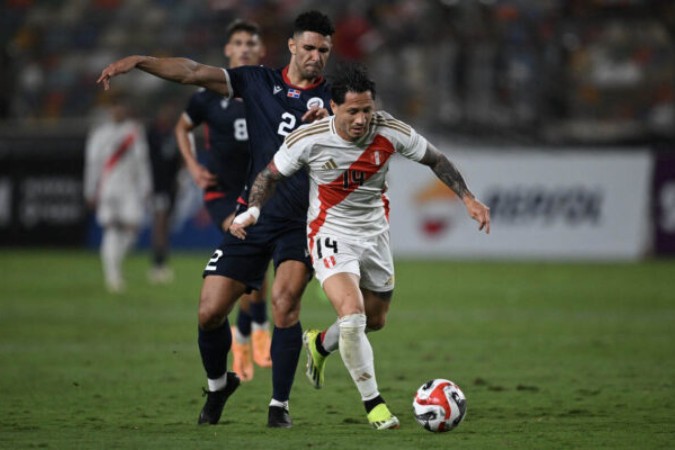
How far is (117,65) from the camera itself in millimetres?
7168

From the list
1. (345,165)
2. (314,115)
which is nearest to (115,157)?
(314,115)

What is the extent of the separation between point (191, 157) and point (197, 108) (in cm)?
50

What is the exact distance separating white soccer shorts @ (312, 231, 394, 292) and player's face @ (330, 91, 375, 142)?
67cm

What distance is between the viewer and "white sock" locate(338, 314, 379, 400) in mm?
7078

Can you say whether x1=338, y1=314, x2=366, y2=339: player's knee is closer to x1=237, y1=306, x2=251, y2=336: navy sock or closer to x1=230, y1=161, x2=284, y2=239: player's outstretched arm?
x1=230, y1=161, x2=284, y2=239: player's outstretched arm

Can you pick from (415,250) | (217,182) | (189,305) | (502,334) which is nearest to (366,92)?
(217,182)

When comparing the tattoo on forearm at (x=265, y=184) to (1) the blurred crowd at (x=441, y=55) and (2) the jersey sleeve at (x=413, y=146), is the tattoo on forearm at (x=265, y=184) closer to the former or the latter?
(2) the jersey sleeve at (x=413, y=146)

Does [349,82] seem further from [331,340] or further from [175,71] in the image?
[331,340]

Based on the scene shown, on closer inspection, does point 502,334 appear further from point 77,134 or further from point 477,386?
point 77,134

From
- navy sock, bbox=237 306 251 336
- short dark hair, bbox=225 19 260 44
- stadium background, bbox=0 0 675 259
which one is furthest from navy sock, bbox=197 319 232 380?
stadium background, bbox=0 0 675 259

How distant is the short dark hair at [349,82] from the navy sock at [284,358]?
146 cm

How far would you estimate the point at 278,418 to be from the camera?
727 centimetres

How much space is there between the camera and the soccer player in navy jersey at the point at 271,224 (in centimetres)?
745

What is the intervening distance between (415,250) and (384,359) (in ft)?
40.3
